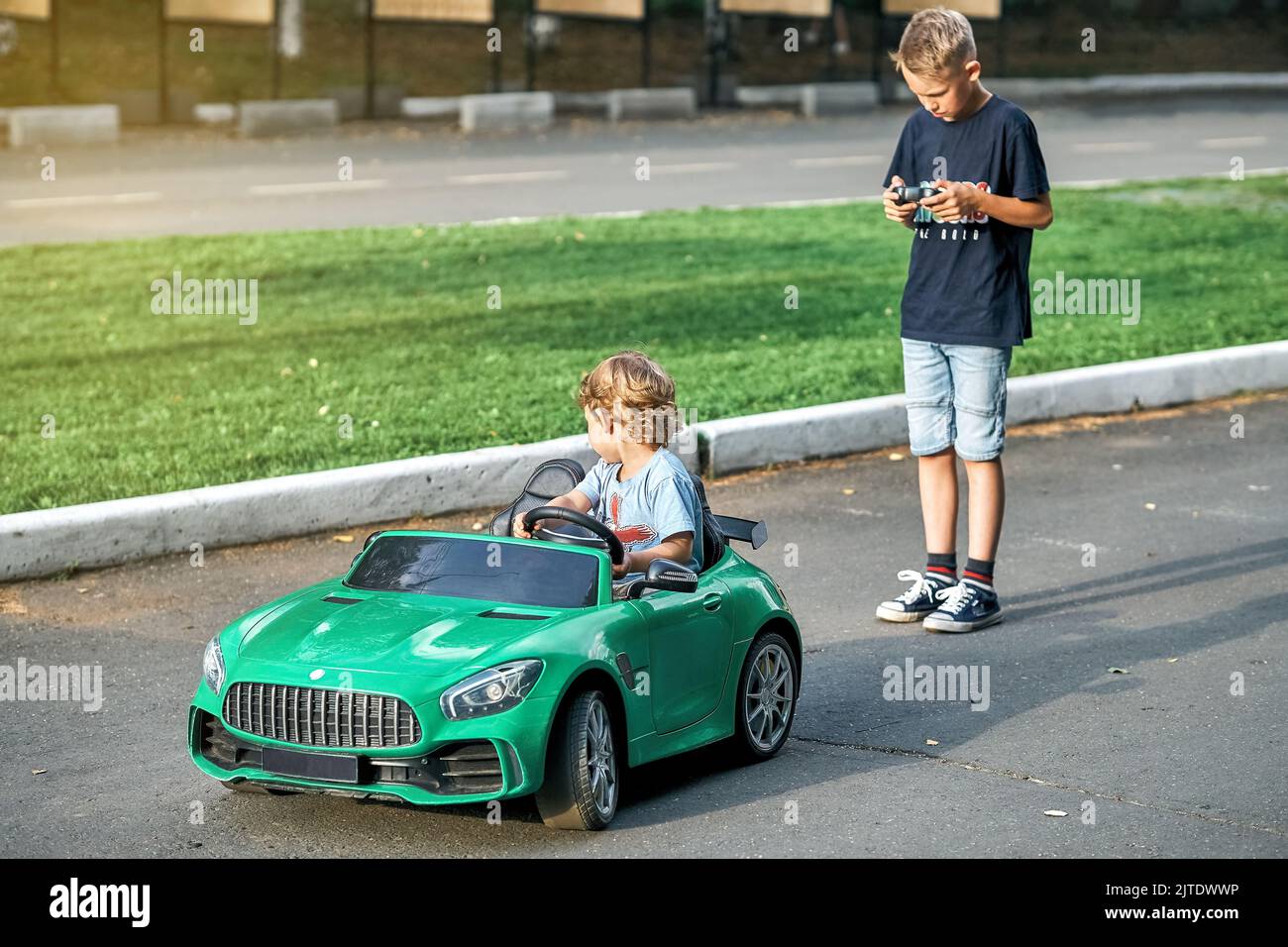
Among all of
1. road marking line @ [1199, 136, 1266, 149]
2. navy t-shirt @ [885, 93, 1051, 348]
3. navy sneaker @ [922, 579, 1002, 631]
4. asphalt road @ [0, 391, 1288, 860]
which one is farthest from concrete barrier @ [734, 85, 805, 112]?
navy sneaker @ [922, 579, 1002, 631]

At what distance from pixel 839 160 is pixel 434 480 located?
15.2 meters

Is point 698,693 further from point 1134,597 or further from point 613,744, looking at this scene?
point 1134,597

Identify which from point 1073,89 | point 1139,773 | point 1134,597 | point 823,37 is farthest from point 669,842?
point 823,37

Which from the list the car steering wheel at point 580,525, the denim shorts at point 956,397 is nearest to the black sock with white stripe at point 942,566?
the denim shorts at point 956,397

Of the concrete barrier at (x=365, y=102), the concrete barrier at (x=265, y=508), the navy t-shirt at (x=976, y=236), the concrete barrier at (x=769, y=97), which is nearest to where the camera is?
the navy t-shirt at (x=976, y=236)

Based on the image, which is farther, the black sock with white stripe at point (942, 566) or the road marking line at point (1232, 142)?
the road marking line at point (1232, 142)

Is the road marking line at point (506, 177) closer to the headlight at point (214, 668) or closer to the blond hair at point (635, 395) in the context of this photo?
the blond hair at point (635, 395)

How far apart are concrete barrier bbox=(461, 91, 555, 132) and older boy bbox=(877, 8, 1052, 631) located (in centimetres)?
1903

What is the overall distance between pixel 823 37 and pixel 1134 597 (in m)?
32.3

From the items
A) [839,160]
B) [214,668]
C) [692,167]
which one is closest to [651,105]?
[839,160]

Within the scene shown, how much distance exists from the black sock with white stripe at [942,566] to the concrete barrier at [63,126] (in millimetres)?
17603

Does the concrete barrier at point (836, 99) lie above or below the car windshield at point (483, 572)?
above

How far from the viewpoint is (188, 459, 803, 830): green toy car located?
507 centimetres

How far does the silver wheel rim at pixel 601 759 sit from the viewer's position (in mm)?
5320
